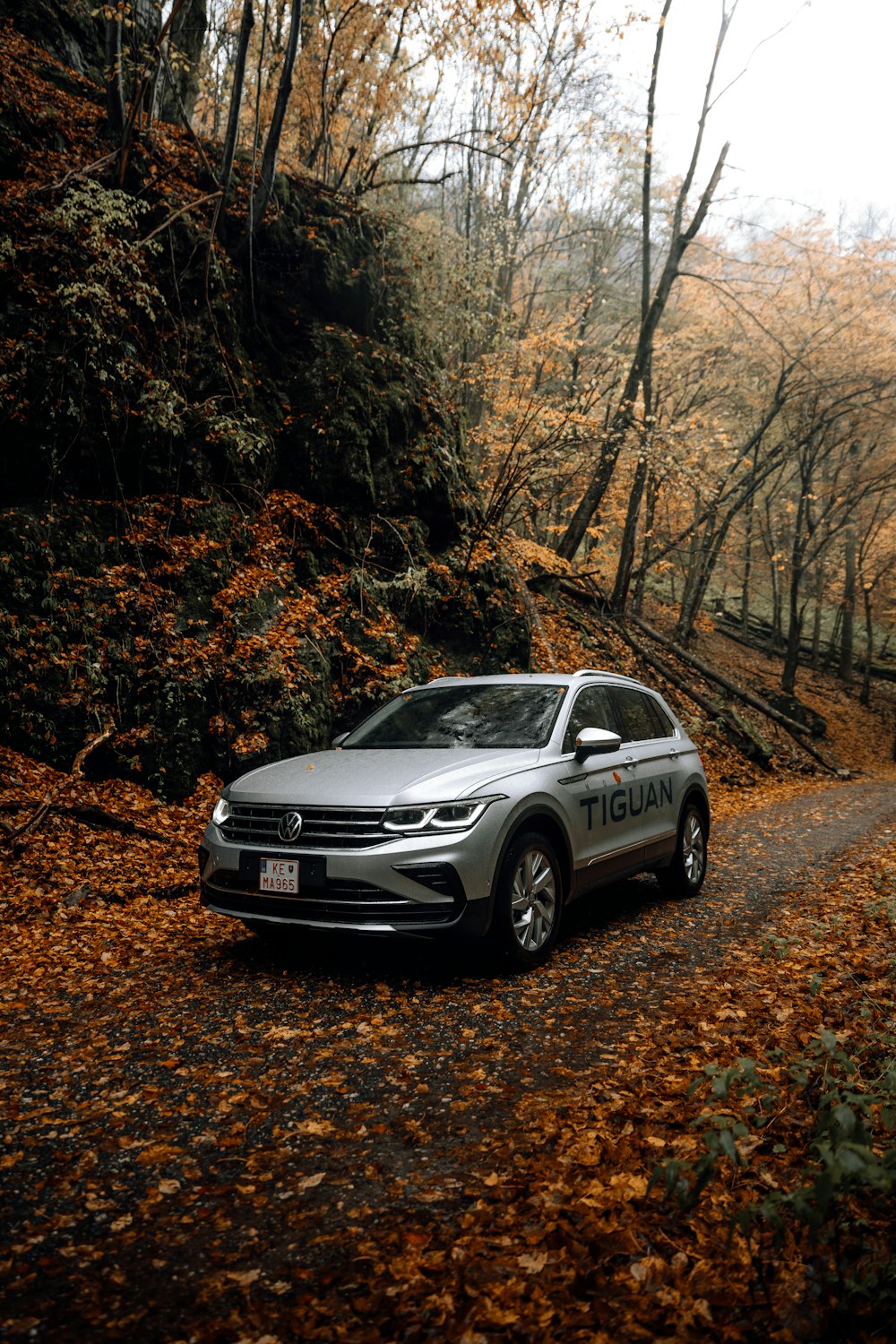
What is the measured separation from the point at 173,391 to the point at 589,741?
7.03 m

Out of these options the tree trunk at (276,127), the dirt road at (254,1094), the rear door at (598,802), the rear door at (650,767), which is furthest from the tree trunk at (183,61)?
the dirt road at (254,1094)

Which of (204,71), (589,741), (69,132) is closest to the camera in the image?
(589,741)

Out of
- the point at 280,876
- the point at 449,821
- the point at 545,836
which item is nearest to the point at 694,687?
the point at 545,836

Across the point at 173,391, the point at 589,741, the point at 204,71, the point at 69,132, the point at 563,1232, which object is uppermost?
the point at 204,71

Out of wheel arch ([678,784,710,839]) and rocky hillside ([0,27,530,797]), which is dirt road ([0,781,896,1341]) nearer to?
wheel arch ([678,784,710,839])

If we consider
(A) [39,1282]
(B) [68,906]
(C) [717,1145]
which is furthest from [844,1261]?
(B) [68,906]

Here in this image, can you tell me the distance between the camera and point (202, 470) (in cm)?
1027

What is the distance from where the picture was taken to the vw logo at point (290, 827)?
4.74 meters

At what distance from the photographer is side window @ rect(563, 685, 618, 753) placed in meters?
5.92

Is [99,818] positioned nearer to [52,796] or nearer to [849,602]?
[52,796]

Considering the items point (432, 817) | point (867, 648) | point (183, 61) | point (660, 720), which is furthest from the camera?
point (867, 648)

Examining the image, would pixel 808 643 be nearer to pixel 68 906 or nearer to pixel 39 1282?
pixel 68 906

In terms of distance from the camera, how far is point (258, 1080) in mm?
3672

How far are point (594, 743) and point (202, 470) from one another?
22.3ft
